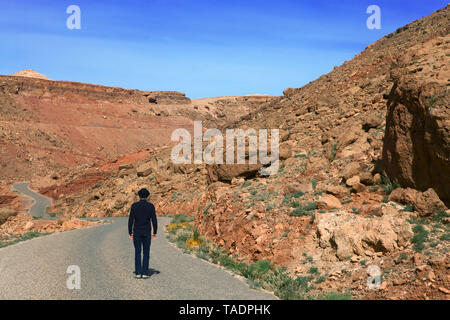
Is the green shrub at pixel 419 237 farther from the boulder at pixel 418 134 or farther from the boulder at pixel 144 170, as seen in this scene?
the boulder at pixel 144 170

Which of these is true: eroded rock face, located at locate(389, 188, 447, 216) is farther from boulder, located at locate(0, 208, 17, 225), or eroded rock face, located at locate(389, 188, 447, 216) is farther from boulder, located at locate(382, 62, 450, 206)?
boulder, located at locate(0, 208, 17, 225)

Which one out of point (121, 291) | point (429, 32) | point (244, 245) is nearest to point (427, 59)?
point (244, 245)

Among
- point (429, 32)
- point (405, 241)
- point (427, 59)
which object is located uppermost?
point (429, 32)

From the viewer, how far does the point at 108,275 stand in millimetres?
8445

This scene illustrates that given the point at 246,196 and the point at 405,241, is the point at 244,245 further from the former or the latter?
the point at 405,241

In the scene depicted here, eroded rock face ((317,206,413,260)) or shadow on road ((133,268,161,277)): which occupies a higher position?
eroded rock face ((317,206,413,260))

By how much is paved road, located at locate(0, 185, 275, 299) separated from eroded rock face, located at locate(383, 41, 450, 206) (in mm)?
4572

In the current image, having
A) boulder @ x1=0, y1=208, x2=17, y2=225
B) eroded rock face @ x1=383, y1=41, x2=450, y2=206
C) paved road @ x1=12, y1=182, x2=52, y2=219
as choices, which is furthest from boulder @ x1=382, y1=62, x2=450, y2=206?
paved road @ x1=12, y1=182, x2=52, y2=219

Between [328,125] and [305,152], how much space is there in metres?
4.20

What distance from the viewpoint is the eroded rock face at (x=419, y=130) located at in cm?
848

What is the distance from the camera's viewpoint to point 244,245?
11.8 m

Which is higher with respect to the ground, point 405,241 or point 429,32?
point 429,32

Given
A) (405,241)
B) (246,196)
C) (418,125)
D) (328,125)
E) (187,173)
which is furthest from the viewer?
(187,173)

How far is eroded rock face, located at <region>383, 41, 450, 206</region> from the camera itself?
8.48 metres
